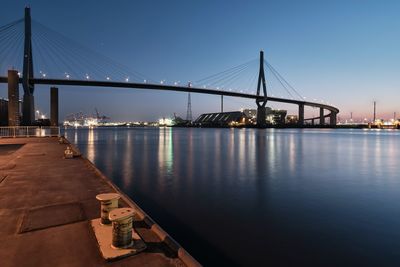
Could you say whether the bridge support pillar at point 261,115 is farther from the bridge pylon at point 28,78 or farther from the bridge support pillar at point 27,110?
the bridge support pillar at point 27,110

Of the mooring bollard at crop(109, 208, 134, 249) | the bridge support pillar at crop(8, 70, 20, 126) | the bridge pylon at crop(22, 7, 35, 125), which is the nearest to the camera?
the mooring bollard at crop(109, 208, 134, 249)

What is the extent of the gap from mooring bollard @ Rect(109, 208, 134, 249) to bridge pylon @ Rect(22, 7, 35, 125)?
51365 mm

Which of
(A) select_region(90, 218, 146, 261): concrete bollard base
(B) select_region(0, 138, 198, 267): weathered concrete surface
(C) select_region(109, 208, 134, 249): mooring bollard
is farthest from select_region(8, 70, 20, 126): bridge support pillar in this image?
(C) select_region(109, 208, 134, 249): mooring bollard

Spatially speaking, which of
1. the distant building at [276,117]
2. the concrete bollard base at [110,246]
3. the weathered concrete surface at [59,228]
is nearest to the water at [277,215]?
the weathered concrete surface at [59,228]

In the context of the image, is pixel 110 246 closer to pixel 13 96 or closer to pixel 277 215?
pixel 277 215

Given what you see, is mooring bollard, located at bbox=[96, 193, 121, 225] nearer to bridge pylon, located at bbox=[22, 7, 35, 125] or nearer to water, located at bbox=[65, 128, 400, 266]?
water, located at bbox=[65, 128, 400, 266]

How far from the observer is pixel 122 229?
3.80 m

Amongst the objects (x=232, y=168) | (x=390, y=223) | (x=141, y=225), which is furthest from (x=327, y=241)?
(x=232, y=168)

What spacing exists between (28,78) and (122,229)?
56791mm

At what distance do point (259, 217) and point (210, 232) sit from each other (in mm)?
1849

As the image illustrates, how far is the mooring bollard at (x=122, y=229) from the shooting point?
3.77 meters

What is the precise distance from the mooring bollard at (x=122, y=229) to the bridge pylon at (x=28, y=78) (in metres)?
51.4

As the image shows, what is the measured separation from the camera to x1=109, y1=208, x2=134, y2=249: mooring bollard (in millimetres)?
3765

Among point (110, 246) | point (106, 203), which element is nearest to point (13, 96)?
point (106, 203)
